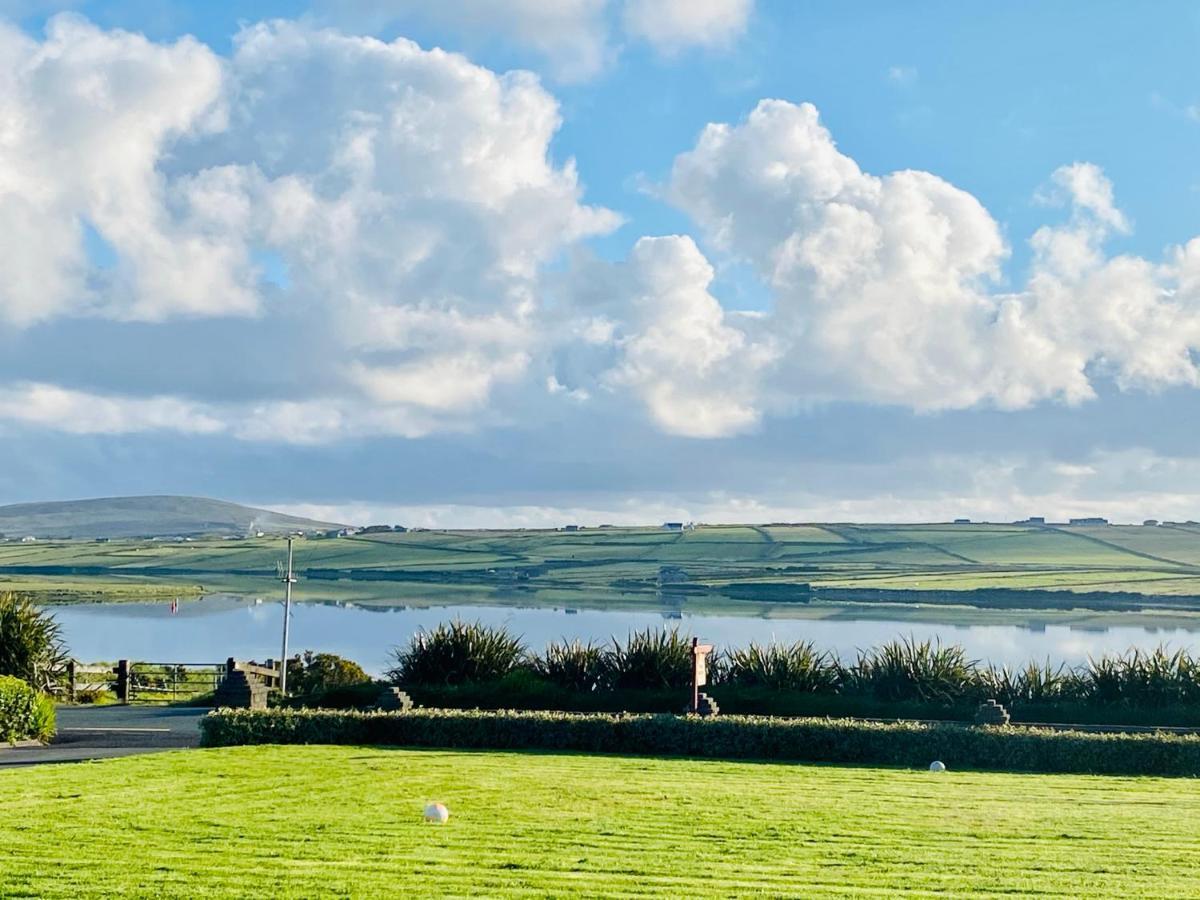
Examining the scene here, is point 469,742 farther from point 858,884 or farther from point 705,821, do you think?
point 858,884

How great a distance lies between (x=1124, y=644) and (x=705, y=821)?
4930 centimetres

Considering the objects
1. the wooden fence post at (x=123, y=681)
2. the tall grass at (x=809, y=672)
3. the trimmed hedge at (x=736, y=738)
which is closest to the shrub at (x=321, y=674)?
the tall grass at (x=809, y=672)

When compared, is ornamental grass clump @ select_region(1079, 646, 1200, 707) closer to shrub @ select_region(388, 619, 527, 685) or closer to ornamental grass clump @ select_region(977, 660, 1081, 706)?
ornamental grass clump @ select_region(977, 660, 1081, 706)

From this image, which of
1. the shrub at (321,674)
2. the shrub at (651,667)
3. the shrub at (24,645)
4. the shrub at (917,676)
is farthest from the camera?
the shrub at (321,674)

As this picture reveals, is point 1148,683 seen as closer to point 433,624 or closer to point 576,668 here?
point 576,668

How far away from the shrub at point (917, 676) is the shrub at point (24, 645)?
50.6ft

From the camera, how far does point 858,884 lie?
28.9ft

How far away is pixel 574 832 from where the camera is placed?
34.5ft

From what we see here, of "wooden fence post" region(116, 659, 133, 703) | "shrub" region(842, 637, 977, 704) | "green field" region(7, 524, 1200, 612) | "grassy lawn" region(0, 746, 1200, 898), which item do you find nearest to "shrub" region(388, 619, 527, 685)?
"wooden fence post" region(116, 659, 133, 703)

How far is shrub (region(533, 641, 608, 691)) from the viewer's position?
24281 mm

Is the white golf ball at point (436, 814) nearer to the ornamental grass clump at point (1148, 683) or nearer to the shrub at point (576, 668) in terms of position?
the shrub at point (576, 668)

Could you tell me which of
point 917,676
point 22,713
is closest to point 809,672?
point 917,676

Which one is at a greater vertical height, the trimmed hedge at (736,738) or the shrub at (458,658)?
the shrub at (458,658)

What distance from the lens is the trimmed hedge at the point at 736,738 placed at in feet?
53.1
